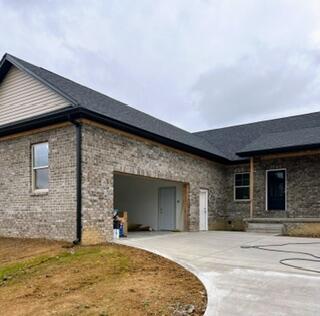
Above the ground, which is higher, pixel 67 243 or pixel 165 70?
pixel 165 70

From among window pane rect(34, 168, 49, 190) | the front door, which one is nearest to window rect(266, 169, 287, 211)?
the front door

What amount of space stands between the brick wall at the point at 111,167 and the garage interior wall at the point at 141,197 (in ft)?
4.78

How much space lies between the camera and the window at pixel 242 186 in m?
20.4

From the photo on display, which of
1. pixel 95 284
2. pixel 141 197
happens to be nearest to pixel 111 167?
pixel 95 284

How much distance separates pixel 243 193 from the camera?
20484 millimetres

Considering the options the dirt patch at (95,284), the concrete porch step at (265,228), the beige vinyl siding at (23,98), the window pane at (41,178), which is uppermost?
the beige vinyl siding at (23,98)

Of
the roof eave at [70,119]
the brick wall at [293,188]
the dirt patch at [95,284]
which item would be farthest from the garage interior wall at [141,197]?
the dirt patch at [95,284]

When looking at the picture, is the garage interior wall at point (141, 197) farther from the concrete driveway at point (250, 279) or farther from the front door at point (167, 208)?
the concrete driveway at point (250, 279)

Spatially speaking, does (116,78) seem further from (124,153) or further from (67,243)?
(67,243)

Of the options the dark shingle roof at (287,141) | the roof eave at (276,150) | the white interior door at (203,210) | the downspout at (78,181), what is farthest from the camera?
the white interior door at (203,210)

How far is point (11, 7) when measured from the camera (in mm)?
14180

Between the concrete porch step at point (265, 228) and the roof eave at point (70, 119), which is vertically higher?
the roof eave at point (70, 119)

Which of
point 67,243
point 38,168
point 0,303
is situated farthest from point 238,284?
point 38,168

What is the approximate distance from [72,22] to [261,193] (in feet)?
39.9
